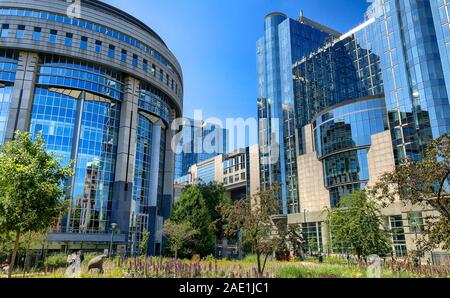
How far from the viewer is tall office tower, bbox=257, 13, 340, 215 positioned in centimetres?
6762

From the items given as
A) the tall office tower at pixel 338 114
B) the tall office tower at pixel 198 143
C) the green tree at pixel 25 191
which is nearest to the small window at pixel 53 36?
the green tree at pixel 25 191

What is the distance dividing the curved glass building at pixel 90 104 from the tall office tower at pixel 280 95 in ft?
91.5

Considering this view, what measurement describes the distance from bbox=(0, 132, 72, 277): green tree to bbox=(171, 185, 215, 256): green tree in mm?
28621

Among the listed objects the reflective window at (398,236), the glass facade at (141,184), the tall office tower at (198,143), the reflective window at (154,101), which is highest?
the tall office tower at (198,143)

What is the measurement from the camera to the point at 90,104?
46.8 meters

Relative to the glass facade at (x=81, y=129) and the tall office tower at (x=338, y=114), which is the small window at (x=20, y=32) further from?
the tall office tower at (x=338, y=114)

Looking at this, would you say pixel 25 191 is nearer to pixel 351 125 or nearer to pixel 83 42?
pixel 83 42

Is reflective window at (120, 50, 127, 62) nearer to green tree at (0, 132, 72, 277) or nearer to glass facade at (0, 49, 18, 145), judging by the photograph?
glass facade at (0, 49, 18, 145)

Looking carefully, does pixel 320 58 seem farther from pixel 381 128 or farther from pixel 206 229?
pixel 206 229

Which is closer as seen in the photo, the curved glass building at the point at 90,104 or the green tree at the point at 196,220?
the green tree at the point at 196,220

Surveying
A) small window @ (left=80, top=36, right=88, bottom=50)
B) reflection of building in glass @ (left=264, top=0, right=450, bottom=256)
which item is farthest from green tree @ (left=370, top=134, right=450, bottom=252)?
small window @ (left=80, top=36, right=88, bottom=50)

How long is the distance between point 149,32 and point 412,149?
46.8 metres

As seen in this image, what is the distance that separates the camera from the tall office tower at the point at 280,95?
67625 millimetres

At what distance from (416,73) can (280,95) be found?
106 feet
